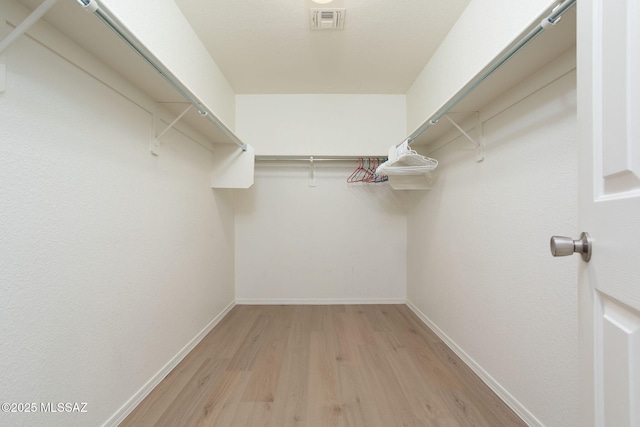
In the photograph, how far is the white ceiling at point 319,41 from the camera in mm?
1585

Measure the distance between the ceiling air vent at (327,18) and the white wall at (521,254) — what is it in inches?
44.4

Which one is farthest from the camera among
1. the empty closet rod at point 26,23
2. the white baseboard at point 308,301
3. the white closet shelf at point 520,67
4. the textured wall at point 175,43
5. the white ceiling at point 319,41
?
the white baseboard at point 308,301

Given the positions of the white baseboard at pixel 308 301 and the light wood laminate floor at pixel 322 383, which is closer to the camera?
the light wood laminate floor at pixel 322 383

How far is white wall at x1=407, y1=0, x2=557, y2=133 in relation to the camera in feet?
3.65

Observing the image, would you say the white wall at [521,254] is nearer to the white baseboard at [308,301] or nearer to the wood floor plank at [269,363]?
the white baseboard at [308,301]

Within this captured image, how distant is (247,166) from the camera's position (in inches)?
91.7

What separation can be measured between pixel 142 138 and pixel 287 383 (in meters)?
1.69

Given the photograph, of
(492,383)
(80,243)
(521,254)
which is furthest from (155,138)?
(492,383)

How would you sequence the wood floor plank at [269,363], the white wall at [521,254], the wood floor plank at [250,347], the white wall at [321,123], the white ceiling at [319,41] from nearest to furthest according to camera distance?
the white wall at [521,254] → the wood floor plank at [269,363] → the white ceiling at [319,41] → the wood floor plank at [250,347] → the white wall at [321,123]

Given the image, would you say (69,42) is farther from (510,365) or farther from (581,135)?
(510,365)

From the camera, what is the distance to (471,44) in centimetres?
150

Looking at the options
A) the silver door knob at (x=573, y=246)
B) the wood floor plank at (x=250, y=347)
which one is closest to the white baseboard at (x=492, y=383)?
the silver door knob at (x=573, y=246)

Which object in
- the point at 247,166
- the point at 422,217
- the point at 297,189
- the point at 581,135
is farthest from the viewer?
the point at 297,189

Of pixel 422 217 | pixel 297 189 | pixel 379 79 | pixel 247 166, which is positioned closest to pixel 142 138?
pixel 247 166
